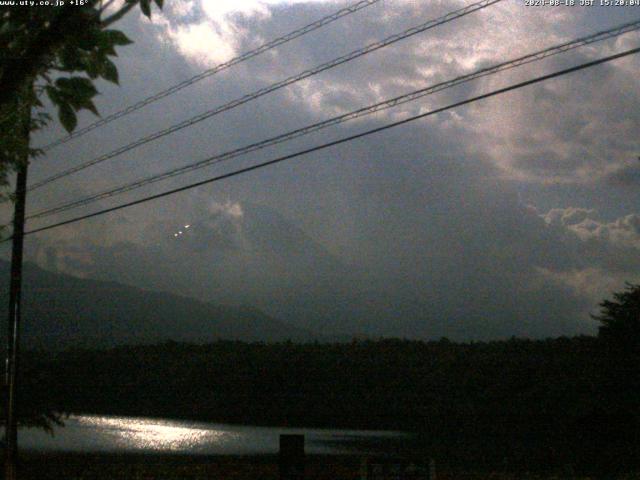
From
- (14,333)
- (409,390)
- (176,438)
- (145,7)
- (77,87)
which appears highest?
(409,390)

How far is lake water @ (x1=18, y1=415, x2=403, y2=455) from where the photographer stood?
32.7m

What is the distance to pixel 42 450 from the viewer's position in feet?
106

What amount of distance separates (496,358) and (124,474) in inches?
1922

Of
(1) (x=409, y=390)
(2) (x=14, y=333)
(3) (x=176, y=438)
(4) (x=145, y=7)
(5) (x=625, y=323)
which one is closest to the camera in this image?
(4) (x=145, y=7)

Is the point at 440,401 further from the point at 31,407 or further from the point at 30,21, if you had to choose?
the point at 30,21

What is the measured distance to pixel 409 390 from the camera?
213ft

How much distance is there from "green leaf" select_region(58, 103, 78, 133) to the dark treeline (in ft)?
58.1

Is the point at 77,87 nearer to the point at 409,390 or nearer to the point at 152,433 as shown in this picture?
the point at 152,433

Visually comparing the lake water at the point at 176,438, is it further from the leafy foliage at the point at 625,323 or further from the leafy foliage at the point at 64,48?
the leafy foliage at the point at 64,48

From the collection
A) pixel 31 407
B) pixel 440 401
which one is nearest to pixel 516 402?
pixel 440 401

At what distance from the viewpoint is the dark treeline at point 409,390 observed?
26875 millimetres

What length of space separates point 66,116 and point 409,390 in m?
62.7

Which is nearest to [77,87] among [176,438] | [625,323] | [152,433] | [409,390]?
[625,323]

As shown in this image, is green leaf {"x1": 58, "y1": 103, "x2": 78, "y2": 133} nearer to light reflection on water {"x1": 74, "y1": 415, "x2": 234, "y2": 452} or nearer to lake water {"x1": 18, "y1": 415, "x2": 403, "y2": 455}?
lake water {"x1": 18, "y1": 415, "x2": 403, "y2": 455}
